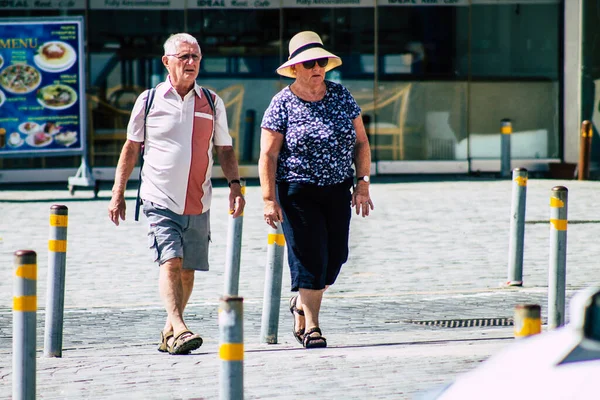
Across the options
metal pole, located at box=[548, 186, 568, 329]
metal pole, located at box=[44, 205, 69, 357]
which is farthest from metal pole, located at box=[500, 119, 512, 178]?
metal pole, located at box=[44, 205, 69, 357]

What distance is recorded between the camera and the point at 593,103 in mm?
19344

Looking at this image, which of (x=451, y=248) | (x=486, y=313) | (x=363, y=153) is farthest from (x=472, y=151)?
(x=363, y=153)

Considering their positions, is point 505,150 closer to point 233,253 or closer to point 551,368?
point 233,253

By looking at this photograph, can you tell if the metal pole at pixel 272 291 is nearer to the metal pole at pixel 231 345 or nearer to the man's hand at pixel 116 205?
the man's hand at pixel 116 205

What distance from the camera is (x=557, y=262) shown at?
23.7ft

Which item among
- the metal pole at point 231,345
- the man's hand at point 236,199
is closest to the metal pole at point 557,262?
the man's hand at point 236,199

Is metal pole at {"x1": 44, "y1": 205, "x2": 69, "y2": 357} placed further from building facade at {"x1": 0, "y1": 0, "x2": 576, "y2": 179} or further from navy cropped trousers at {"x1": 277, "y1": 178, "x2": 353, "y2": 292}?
building facade at {"x1": 0, "y1": 0, "x2": 576, "y2": 179}

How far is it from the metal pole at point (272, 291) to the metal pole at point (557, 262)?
166 centimetres

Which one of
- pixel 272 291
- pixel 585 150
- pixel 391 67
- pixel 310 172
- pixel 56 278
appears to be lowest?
pixel 272 291

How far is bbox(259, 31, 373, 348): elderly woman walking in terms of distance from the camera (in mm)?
6672

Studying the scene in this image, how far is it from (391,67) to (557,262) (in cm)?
1267

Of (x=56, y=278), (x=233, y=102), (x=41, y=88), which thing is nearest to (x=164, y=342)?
(x=56, y=278)

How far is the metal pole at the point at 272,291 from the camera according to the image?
709cm

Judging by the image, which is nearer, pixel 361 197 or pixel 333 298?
pixel 361 197
